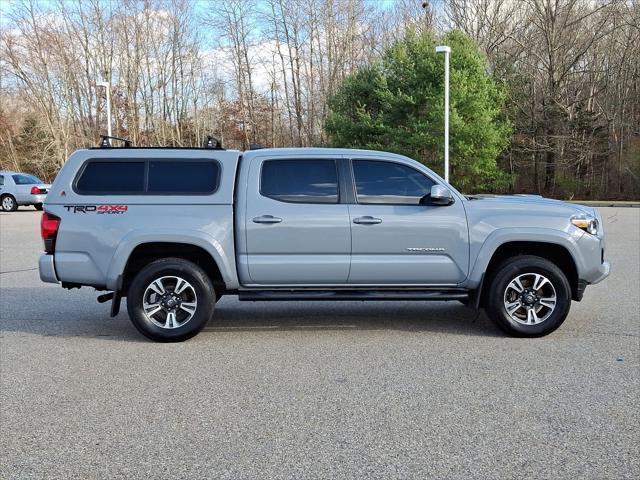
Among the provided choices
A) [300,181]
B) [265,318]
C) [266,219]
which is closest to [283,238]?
[266,219]

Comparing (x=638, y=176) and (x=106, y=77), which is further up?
(x=106, y=77)

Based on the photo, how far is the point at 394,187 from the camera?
662 cm

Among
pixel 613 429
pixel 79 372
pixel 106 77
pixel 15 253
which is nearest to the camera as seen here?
pixel 613 429

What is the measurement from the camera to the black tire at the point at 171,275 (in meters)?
6.35

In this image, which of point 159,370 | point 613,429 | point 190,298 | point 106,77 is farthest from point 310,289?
point 106,77

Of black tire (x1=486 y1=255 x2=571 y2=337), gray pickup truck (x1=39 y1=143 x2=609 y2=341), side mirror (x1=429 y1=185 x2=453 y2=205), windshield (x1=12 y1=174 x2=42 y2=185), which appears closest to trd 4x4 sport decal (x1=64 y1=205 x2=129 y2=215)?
gray pickup truck (x1=39 y1=143 x2=609 y2=341)

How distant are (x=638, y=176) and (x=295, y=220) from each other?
35273 mm

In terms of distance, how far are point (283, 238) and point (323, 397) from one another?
207 centimetres

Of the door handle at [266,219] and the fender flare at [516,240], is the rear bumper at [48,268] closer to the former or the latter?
the door handle at [266,219]

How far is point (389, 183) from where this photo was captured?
6629 mm

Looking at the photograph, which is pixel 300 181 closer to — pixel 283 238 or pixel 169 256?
pixel 283 238

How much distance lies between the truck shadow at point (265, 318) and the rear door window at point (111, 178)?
5.09 ft

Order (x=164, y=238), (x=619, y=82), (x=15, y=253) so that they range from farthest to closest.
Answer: (x=619, y=82), (x=15, y=253), (x=164, y=238)

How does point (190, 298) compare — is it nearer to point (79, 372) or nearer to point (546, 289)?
point (79, 372)
